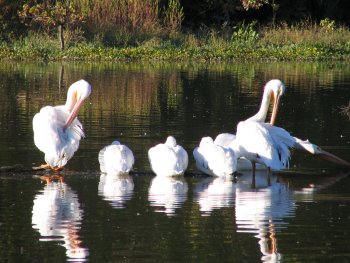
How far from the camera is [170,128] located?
17062mm

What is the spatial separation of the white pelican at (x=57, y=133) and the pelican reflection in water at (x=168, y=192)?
1189 millimetres

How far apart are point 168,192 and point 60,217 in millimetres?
1821

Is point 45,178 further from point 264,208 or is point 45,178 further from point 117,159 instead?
point 264,208

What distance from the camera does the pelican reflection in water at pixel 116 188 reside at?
11172 mm

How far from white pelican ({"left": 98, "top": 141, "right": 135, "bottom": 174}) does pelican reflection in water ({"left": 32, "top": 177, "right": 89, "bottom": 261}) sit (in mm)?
668

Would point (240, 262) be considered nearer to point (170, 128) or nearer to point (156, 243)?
point (156, 243)

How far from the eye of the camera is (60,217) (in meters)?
10.2

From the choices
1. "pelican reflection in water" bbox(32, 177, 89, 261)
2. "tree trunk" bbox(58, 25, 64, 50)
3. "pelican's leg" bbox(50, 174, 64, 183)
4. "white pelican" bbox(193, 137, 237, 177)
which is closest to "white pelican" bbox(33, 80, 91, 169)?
"pelican's leg" bbox(50, 174, 64, 183)

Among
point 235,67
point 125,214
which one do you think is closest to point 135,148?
point 125,214

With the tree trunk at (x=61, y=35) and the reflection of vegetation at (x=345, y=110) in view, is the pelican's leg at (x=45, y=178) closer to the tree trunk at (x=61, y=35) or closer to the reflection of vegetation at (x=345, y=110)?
the reflection of vegetation at (x=345, y=110)

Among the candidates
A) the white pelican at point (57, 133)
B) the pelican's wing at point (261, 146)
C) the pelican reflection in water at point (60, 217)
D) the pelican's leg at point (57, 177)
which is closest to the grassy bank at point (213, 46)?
the white pelican at point (57, 133)

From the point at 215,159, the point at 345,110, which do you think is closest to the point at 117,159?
the point at 215,159

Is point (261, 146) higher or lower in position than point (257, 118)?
lower

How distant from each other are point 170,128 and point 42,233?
7743mm
